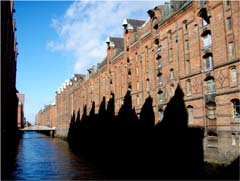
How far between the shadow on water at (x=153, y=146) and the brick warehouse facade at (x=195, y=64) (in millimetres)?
955

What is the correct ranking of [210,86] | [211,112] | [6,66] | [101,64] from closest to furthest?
[211,112], [210,86], [6,66], [101,64]

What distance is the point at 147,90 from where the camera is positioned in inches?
1316

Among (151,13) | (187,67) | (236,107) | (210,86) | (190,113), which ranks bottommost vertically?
(190,113)

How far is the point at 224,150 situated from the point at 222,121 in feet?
6.75

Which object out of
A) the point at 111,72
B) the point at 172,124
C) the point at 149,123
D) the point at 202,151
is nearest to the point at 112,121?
the point at 111,72

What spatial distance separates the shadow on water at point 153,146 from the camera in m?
23.2

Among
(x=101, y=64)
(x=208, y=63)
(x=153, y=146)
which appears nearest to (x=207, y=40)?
(x=208, y=63)

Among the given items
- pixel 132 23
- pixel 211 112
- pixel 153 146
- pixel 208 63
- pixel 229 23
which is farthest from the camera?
pixel 132 23

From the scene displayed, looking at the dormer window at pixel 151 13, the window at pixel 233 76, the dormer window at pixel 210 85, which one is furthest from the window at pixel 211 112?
the dormer window at pixel 151 13

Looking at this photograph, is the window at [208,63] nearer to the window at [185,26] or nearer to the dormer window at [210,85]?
the dormer window at [210,85]

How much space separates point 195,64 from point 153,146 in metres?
8.66

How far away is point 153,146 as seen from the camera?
2844cm

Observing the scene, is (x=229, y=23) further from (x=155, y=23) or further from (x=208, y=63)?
(x=155, y=23)

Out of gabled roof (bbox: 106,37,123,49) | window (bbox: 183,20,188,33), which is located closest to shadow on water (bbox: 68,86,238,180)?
window (bbox: 183,20,188,33)
